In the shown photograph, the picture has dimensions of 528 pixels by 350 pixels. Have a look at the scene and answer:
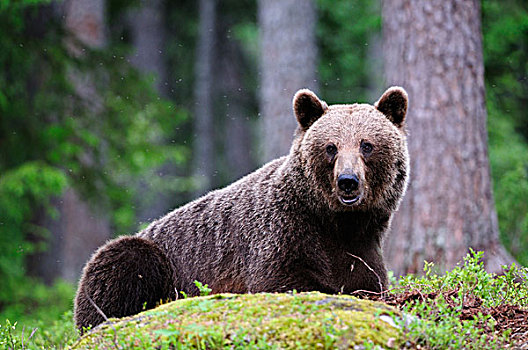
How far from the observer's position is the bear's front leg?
19.0ft

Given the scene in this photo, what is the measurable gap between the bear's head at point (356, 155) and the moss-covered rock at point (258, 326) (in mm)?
1259

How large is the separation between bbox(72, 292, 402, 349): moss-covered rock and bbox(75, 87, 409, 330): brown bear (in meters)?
1.14

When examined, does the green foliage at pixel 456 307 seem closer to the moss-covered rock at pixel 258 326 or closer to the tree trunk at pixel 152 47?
the moss-covered rock at pixel 258 326

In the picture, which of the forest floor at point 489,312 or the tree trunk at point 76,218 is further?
the tree trunk at point 76,218

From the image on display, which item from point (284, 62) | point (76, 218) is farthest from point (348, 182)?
point (76, 218)

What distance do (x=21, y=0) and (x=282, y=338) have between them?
372 inches

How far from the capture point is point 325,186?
18.4ft

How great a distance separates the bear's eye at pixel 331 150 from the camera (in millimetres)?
5590

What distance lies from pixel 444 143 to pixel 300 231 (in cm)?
419

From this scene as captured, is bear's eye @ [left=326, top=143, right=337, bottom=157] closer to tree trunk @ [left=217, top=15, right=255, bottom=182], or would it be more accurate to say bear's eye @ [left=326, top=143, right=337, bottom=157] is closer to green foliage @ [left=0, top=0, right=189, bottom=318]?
green foliage @ [left=0, top=0, right=189, bottom=318]

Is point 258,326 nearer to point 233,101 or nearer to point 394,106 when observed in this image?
point 394,106

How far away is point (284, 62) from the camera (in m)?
15.4

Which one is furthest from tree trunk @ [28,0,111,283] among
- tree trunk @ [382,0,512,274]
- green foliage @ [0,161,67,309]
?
tree trunk @ [382,0,512,274]

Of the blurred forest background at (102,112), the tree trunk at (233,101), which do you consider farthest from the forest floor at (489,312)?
the tree trunk at (233,101)
